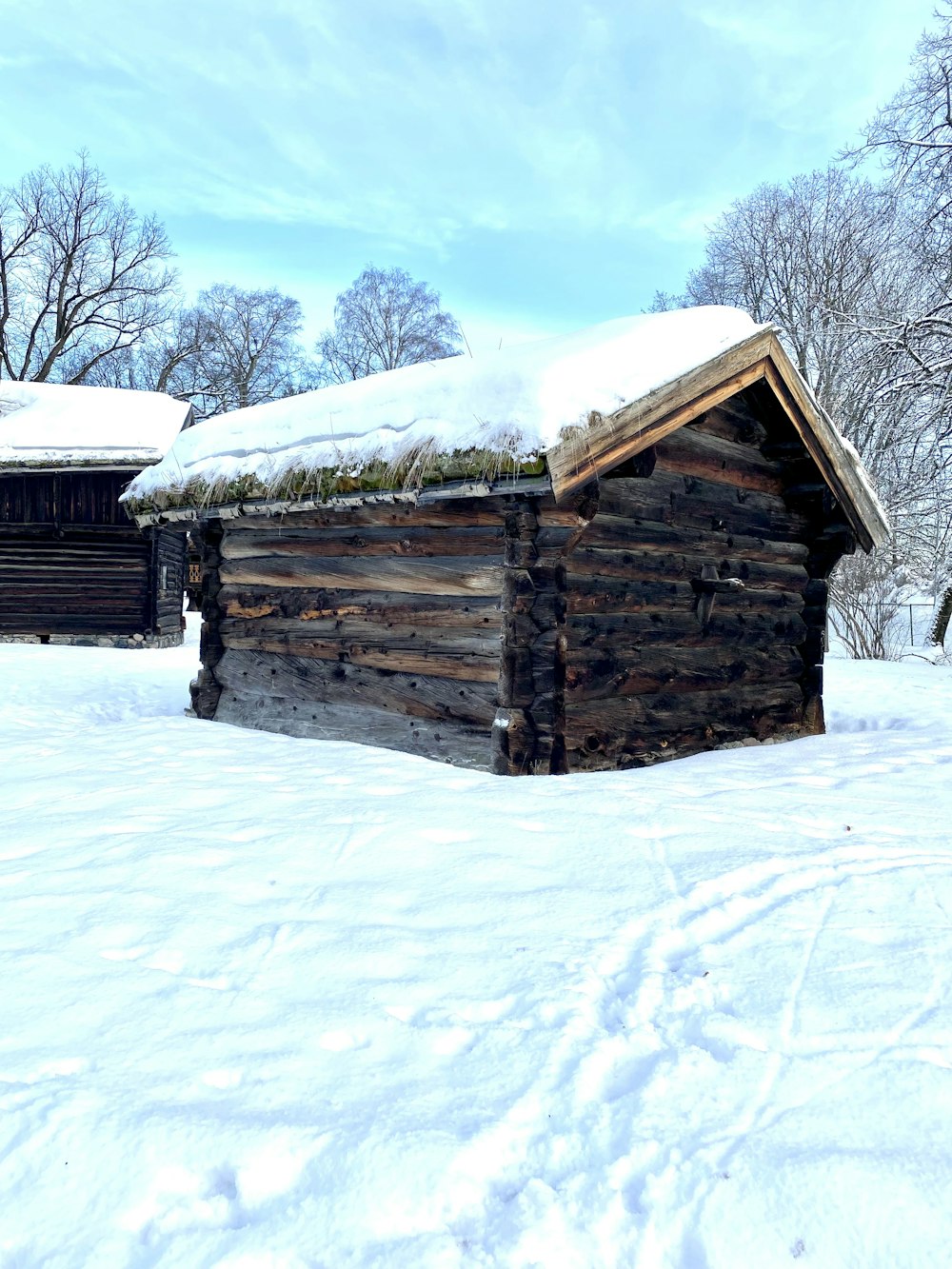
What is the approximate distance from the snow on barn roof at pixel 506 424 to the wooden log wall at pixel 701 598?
424 mm

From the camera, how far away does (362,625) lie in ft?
19.6

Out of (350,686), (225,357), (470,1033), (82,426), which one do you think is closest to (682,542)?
(350,686)

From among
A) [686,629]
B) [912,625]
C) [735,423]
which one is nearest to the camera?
[686,629]

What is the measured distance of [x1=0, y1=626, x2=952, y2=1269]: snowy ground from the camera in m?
1.37

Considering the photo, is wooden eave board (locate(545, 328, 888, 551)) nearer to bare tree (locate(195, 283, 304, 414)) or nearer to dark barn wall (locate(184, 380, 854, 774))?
dark barn wall (locate(184, 380, 854, 774))

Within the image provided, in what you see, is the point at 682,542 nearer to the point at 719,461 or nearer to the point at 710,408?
the point at 719,461

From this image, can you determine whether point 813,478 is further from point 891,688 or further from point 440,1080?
point 440,1080

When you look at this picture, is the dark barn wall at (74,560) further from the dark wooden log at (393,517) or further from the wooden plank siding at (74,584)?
the dark wooden log at (393,517)

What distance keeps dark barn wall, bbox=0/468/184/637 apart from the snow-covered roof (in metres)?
0.48

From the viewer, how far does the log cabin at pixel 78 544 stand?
14.7m

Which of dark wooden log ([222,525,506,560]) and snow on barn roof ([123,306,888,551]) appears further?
dark wooden log ([222,525,506,560])

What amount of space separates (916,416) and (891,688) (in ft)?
12.3

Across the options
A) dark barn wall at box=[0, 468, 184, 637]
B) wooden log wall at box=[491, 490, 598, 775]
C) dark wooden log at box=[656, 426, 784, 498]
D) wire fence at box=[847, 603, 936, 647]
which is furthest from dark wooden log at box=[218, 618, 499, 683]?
wire fence at box=[847, 603, 936, 647]

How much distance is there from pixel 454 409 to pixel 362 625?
6.04ft
